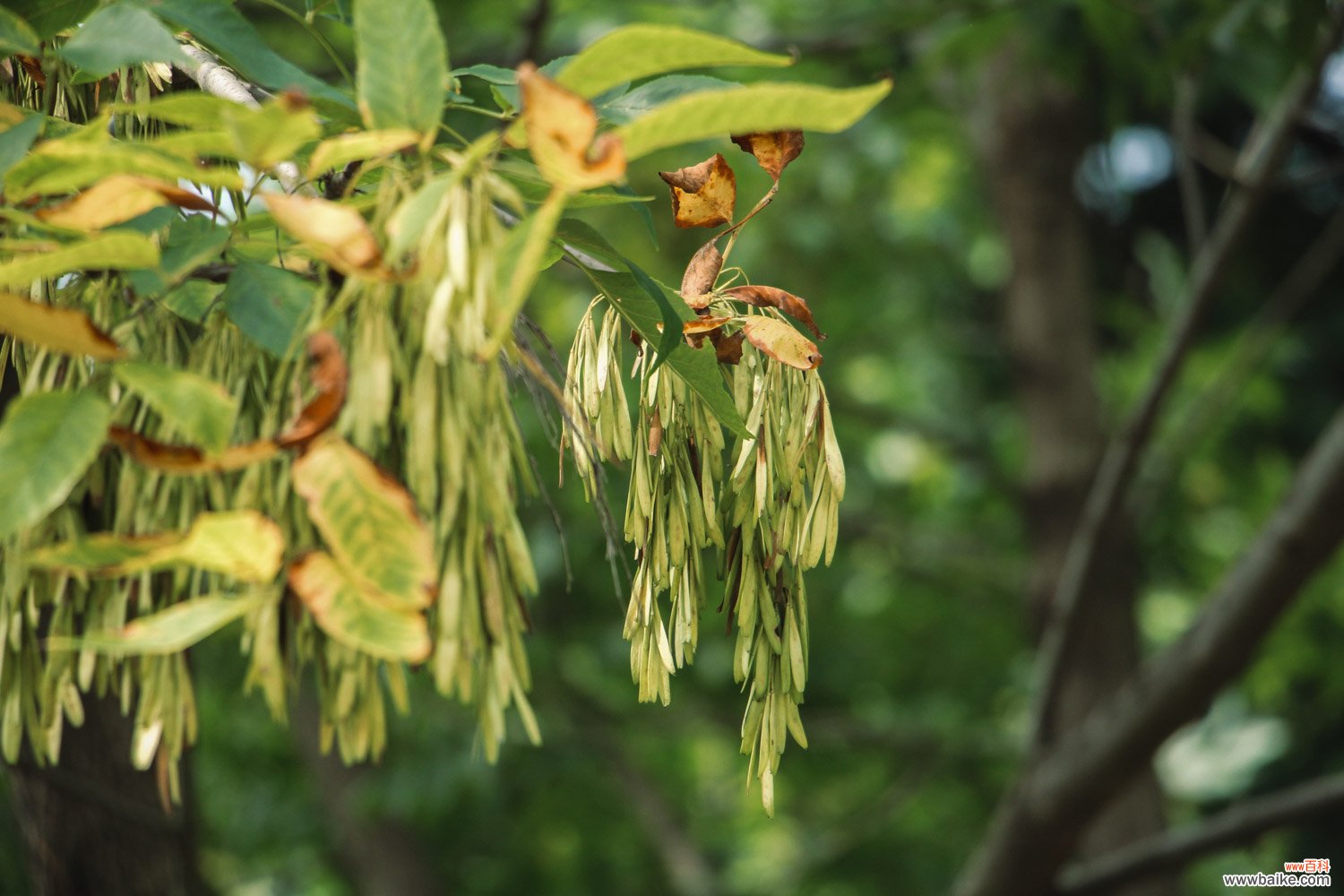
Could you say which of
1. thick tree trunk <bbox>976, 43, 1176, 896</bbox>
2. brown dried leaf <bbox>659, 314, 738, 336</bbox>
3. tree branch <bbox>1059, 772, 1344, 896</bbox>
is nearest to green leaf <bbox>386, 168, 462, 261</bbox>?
brown dried leaf <bbox>659, 314, 738, 336</bbox>

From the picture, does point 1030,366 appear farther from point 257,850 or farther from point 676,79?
point 257,850

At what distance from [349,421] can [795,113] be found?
0.30m

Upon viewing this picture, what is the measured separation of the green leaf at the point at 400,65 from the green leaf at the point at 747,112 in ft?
0.44

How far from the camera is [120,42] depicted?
756 mm

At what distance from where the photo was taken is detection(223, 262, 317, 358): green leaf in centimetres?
74

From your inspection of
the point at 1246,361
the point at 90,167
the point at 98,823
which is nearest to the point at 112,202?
the point at 90,167

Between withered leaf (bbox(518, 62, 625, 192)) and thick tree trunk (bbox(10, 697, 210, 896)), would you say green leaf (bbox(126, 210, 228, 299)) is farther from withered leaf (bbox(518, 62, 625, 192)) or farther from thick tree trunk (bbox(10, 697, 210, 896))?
thick tree trunk (bbox(10, 697, 210, 896))

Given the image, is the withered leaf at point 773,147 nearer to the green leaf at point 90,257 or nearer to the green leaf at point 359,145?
the green leaf at point 359,145

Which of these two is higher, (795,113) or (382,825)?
(795,113)

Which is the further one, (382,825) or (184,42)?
(382,825)

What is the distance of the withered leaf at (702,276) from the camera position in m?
0.98

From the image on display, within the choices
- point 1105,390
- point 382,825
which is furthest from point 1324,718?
point 382,825

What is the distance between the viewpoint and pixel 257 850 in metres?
6.58

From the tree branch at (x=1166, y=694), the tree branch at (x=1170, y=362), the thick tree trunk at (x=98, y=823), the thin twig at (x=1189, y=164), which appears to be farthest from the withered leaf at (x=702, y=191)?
the thin twig at (x=1189, y=164)
